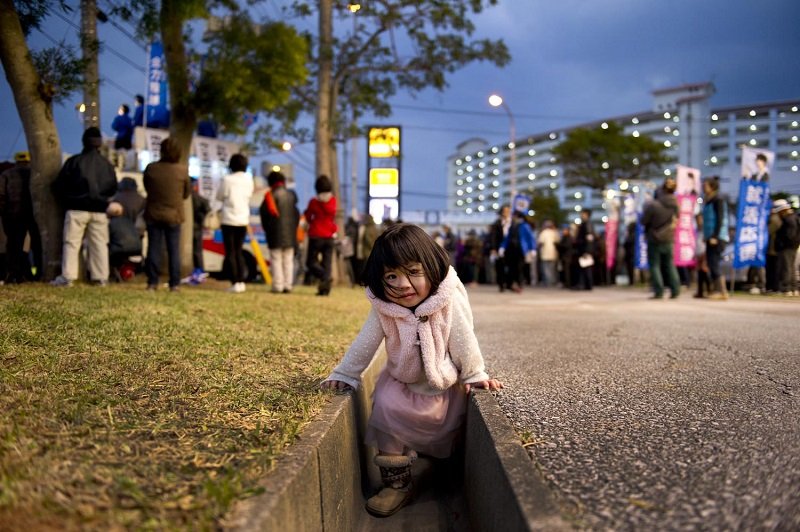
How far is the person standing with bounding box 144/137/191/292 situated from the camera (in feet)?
24.9

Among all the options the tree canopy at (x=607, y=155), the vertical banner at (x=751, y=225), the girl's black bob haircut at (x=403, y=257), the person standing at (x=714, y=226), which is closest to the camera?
the girl's black bob haircut at (x=403, y=257)

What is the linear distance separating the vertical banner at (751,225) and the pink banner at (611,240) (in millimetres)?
6469

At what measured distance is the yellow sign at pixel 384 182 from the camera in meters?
16.3

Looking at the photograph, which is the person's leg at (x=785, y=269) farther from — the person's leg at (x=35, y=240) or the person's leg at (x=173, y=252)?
the person's leg at (x=35, y=240)

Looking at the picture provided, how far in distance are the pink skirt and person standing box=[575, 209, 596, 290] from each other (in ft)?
46.6

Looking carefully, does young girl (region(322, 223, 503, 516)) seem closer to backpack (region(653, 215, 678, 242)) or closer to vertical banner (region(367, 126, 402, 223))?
backpack (region(653, 215, 678, 242))

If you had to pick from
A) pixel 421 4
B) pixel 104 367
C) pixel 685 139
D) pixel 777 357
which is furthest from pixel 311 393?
pixel 685 139

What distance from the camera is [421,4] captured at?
46.8ft

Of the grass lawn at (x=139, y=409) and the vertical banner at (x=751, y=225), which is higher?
the vertical banner at (x=751, y=225)

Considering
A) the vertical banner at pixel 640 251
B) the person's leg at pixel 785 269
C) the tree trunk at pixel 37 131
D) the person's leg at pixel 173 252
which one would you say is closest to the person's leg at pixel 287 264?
the person's leg at pixel 173 252

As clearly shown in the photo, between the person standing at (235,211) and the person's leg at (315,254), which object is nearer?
the person standing at (235,211)

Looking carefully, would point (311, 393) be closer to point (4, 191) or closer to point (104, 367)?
point (104, 367)

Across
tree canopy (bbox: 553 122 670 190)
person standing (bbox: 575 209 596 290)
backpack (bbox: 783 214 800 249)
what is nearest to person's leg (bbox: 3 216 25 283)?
person standing (bbox: 575 209 596 290)

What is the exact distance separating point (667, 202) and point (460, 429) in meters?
8.65
